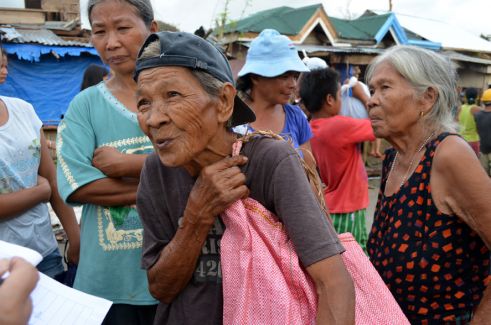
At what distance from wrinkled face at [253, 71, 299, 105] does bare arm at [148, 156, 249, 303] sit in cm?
191

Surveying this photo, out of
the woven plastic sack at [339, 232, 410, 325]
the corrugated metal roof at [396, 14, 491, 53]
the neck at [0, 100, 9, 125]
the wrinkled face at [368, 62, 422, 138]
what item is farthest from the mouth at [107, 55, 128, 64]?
the corrugated metal roof at [396, 14, 491, 53]

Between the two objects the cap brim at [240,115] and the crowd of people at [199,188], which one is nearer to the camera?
the crowd of people at [199,188]

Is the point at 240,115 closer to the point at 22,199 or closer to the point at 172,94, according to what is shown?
the point at 172,94

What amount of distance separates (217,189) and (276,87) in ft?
6.54

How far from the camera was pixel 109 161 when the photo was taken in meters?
1.79

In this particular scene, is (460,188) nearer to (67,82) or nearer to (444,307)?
(444,307)

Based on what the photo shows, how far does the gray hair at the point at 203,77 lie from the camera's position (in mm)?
1286

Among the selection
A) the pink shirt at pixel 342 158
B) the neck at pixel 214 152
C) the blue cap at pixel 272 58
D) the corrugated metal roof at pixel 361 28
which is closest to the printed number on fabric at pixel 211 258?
the neck at pixel 214 152

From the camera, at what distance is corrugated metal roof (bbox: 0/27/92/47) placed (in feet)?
31.9

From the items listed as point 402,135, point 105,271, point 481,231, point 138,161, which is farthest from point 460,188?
point 105,271

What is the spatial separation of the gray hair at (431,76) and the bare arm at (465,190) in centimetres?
26

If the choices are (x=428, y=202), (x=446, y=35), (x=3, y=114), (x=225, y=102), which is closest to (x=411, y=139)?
(x=428, y=202)

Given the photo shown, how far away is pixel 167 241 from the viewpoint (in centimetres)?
147

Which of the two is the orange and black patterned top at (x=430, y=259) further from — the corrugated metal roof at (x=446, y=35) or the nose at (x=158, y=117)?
the corrugated metal roof at (x=446, y=35)
